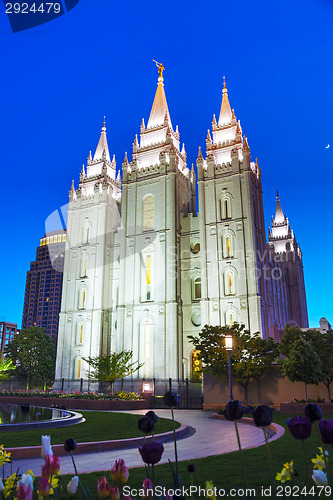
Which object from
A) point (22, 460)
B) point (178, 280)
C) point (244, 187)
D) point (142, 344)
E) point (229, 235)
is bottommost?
point (22, 460)

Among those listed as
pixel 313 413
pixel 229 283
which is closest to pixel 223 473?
pixel 313 413

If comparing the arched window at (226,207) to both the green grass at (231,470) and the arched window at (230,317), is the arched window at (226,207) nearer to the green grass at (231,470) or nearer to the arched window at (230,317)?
the arched window at (230,317)

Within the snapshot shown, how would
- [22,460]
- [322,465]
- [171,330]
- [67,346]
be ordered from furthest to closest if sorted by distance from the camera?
1. [67,346]
2. [171,330]
3. [22,460]
4. [322,465]

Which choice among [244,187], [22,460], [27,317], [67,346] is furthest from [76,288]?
[27,317]

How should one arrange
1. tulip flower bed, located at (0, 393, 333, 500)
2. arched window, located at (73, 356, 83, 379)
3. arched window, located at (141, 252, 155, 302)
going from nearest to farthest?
tulip flower bed, located at (0, 393, 333, 500) < arched window, located at (141, 252, 155, 302) < arched window, located at (73, 356, 83, 379)

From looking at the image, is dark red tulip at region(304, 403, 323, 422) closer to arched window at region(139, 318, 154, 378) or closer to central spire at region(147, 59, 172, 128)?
arched window at region(139, 318, 154, 378)

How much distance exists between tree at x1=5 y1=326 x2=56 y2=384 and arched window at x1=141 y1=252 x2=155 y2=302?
1663cm

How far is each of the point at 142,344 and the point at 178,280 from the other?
7.28 metres

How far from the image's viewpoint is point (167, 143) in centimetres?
4869

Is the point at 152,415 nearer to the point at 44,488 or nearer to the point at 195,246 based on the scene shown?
the point at 44,488

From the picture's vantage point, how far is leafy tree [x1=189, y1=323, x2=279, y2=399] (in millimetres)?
25469

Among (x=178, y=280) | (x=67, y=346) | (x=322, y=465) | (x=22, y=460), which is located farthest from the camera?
(x=67, y=346)

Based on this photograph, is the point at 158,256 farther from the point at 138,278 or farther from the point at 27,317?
the point at 27,317

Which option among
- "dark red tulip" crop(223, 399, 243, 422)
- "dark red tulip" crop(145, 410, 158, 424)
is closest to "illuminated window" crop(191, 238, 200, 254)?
"dark red tulip" crop(145, 410, 158, 424)
